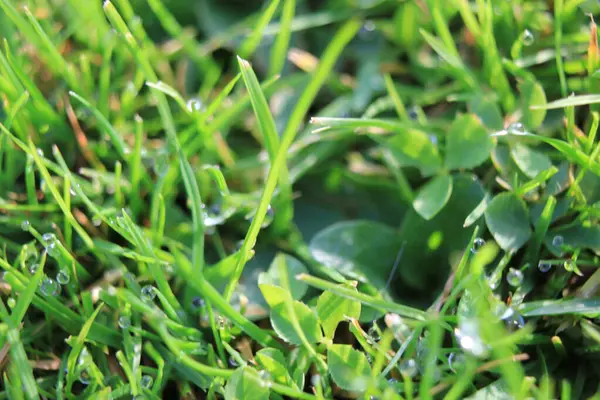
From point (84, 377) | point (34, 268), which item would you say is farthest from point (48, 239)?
point (84, 377)

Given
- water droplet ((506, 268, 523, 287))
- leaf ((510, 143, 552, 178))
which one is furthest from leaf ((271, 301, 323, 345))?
leaf ((510, 143, 552, 178))

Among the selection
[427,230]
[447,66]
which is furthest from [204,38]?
[427,230]

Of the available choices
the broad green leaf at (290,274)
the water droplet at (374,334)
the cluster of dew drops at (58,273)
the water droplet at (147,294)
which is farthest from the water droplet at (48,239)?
the water droplet at (374,334)

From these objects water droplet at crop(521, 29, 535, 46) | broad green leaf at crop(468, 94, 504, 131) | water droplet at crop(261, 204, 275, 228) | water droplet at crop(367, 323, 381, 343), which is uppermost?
water droplet at crop(521, 29, 535, 46)

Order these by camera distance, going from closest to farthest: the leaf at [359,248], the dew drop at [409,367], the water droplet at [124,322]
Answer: the dew drop at [409,367] → the water droplet at [124,322] → the leaf at [359,248]

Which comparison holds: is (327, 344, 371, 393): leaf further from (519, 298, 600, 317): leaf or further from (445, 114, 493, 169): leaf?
(445, 114, 493, 169): leaf

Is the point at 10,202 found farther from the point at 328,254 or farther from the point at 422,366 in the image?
the point at 422,366

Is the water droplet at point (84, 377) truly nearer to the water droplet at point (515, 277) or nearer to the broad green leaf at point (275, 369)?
the broad green leaf at point (275, 369)
